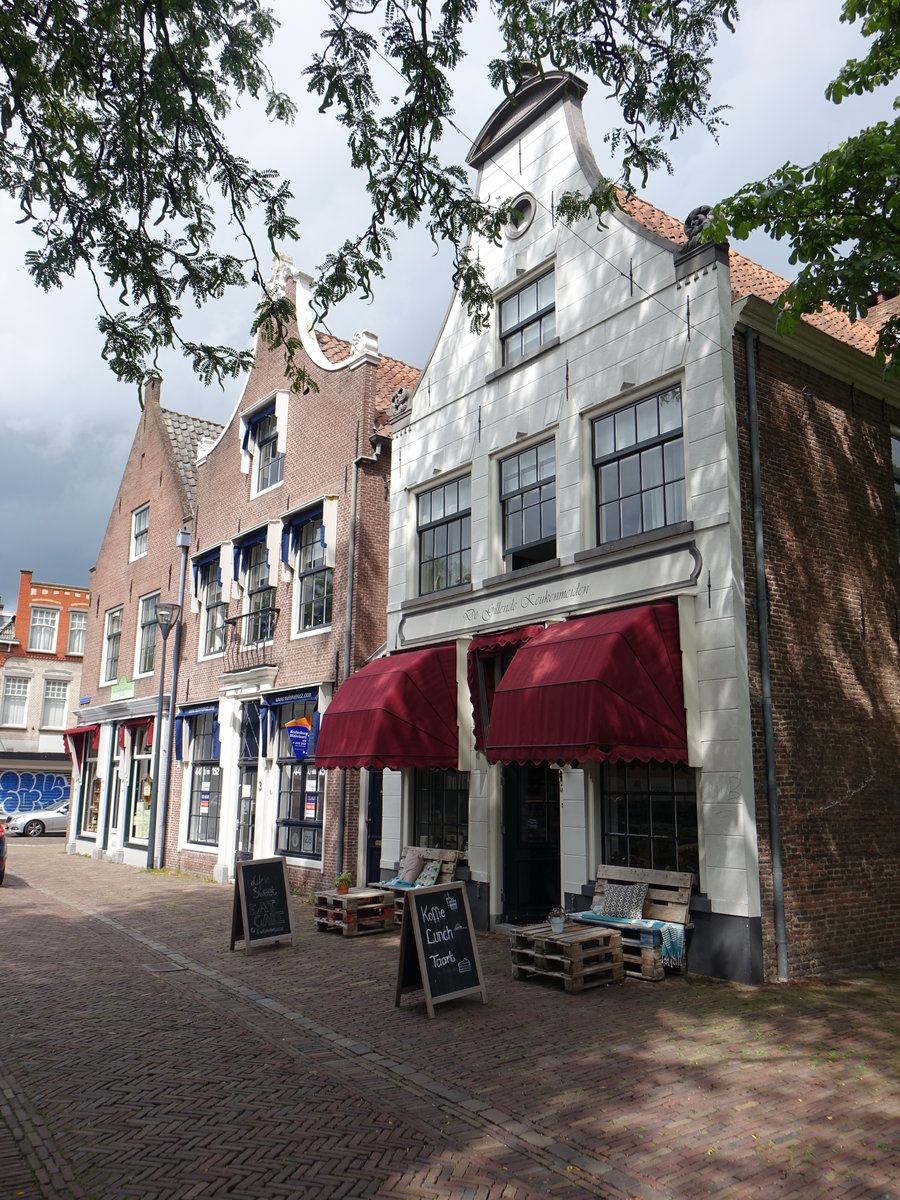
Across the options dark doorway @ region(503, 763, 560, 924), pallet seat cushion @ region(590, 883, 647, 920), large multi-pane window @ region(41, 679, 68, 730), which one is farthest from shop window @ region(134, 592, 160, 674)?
large multi-pane window @ region(41, 679, 68, 730)

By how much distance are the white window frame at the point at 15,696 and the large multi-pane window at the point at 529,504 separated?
37.8 metres

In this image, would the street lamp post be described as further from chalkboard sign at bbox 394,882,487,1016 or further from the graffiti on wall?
the graffiti on wall

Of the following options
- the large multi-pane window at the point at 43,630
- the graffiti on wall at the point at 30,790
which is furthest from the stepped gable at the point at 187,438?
the graffiti on wall at the point at 30,790

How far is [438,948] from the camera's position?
28.2 feet

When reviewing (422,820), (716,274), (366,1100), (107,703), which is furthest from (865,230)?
(107,703)

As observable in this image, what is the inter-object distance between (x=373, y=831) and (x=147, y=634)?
12496 mm

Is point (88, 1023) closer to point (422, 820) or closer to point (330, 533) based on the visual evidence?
point (422, 820)

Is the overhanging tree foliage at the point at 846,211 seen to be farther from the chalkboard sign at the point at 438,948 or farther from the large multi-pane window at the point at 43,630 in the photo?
the large multi-pane window at the point at 43,630

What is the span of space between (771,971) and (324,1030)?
4.59 meters

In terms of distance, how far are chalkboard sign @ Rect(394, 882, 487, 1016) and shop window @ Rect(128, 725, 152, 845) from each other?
1696 centimetres

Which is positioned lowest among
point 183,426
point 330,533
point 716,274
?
point 330,533

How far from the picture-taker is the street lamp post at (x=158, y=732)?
2198 centimetres

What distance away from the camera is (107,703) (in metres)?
27.0

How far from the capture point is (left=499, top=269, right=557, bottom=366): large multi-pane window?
13.2 m
